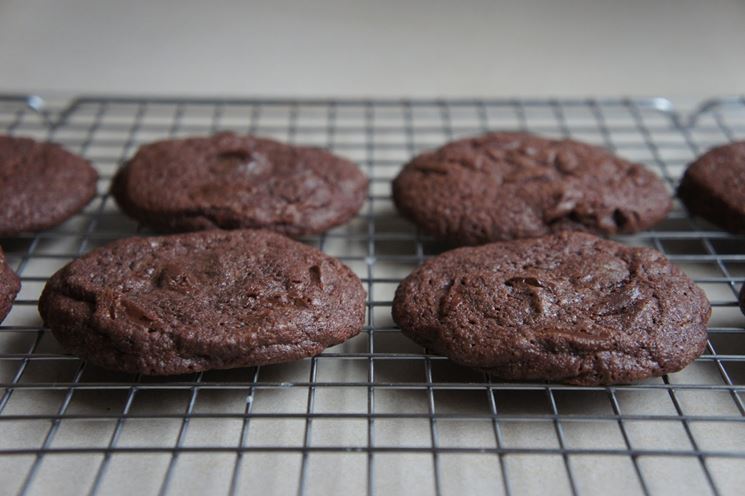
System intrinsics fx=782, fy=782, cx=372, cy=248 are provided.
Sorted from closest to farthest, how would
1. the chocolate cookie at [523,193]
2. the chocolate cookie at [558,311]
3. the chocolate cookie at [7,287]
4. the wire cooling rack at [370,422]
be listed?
the wire cooling rack at [370,422] < the chocolate cookie at [558,311] < the chocolate cookie at [7,287] < the chocolate cookie at [523,193]

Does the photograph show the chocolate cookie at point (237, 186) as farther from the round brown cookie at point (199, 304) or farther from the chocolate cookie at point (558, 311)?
the chocolate cookie at point (558, 311)

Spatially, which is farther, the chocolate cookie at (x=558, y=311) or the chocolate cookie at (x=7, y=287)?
the chocolate cookie at (x=7, y=287)

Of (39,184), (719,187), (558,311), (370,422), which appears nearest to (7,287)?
(39,184)

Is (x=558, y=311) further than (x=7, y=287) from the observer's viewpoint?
No

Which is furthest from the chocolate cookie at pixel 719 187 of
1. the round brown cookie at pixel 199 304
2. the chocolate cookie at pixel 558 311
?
the round brown cookie at pixel 199 304

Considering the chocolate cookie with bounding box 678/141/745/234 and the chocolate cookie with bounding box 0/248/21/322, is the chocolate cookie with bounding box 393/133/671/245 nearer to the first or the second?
the chocolate cookie with bounding box 678/141/745/234

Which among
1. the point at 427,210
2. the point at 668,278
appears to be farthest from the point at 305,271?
the point at 668,278

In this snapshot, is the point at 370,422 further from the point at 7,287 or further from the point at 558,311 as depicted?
the point at 7,287
